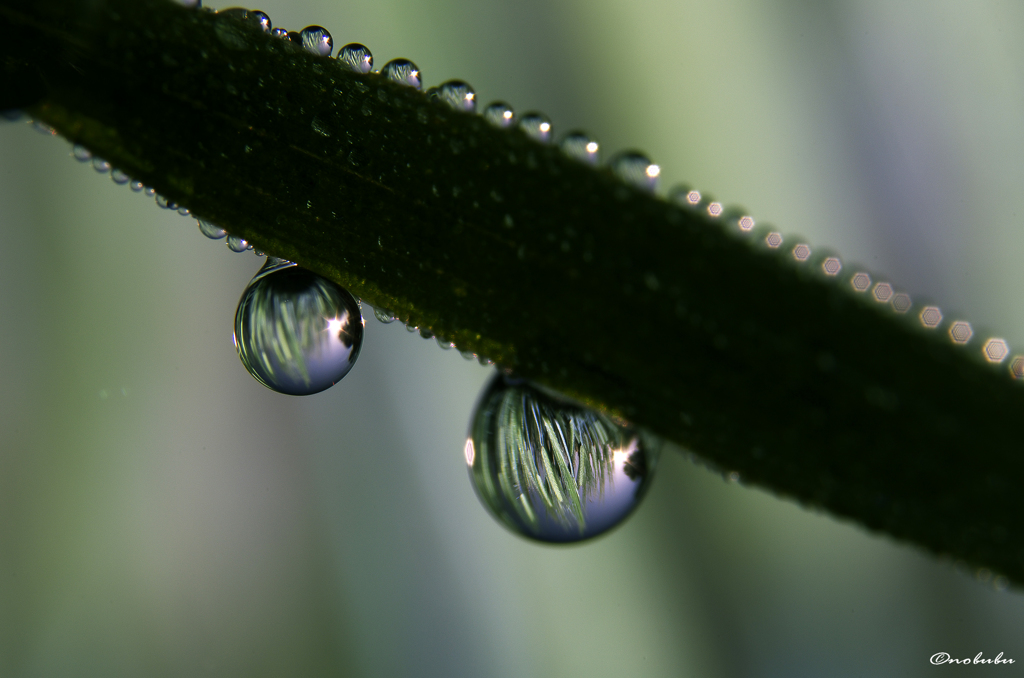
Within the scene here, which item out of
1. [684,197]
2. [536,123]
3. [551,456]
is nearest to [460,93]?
[536,123]

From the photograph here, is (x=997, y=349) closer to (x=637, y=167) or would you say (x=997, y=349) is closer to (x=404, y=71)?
(x=637, y=167)

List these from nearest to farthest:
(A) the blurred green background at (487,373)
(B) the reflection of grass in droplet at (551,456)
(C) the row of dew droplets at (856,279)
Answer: (C) the row of dew droplets at (856,279)
(B) the reflection of grass in droplet at (551,456)
(A) the blurred green background at (487,373)

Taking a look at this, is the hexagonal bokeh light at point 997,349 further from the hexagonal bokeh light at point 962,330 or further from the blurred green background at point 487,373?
the blurred green background at point 487,373

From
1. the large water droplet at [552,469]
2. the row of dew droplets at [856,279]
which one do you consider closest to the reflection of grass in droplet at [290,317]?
the large water droplet at [552,469]

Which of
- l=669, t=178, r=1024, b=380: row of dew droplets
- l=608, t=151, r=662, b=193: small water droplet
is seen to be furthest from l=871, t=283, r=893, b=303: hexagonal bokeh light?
l=608, t=151, r=662, b=193: small water droplet

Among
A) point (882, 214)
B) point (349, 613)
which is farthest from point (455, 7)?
point (349, 613)

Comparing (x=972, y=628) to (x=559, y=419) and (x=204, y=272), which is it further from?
(x=204, y=272)

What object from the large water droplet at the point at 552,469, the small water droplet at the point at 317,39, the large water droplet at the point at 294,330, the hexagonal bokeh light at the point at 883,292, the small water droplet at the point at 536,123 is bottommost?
the large water droplet at the point at 552,469
